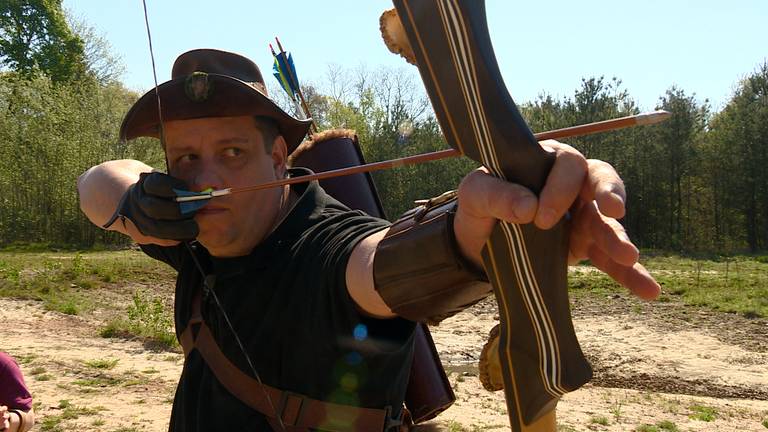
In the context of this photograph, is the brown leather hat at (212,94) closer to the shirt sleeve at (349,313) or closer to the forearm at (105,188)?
the forearm at (105,188)

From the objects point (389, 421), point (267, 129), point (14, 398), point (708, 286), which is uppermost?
point (267, 129)

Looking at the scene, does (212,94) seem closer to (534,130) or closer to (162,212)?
(162,212)

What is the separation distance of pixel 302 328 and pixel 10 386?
2341mm

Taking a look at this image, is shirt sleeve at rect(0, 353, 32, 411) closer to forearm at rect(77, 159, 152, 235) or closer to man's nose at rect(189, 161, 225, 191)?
forearm at rect(77, 159, 152, 235)

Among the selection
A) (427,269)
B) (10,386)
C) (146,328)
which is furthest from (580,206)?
(146,328)

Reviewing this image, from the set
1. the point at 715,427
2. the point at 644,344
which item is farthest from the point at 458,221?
the point at 644,344

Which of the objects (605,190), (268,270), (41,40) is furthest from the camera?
(41,40)

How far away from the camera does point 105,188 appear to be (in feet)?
8.19

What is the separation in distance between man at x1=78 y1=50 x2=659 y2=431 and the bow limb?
0.11 metres

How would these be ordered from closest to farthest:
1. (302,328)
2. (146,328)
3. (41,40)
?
(302,328), (146,328), (41,40)

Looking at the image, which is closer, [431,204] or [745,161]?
[431,204]

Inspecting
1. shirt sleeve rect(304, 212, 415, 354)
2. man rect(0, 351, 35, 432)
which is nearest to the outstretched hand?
shirt sleeve rect(304, 212, 415, 354)

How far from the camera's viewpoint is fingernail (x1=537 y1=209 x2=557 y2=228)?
1072 millimetres

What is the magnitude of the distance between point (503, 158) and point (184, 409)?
1.29m
